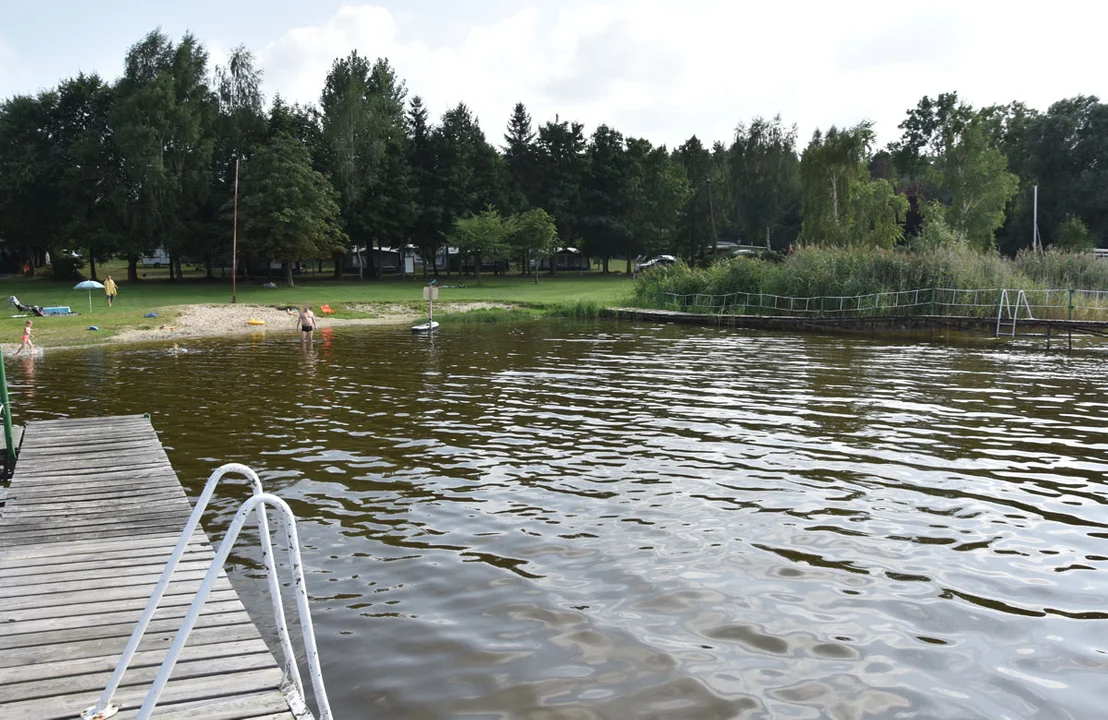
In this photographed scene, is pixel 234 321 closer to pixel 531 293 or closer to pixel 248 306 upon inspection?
pixel 248 306

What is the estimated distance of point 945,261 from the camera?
119ft

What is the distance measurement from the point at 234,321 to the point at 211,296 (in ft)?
42.4

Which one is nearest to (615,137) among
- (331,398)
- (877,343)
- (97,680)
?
(877,343)

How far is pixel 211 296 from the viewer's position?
51.5m

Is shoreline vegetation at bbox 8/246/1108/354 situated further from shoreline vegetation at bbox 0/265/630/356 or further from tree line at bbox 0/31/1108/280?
tree line at bbox 0/31/1108/280

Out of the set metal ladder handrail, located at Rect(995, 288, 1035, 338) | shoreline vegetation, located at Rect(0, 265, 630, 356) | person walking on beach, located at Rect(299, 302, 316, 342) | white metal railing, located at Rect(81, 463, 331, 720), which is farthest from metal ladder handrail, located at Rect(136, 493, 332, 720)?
metal ladder handrail, located at Rect(995, 288, 1035, 338)

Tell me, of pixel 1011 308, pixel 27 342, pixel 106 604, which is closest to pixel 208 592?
pixel 106 604

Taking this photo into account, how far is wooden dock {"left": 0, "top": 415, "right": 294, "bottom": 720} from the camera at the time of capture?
4.89 metres

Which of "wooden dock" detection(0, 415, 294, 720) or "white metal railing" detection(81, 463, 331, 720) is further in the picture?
"wooden dock" detection(0, 415, 294, 720)

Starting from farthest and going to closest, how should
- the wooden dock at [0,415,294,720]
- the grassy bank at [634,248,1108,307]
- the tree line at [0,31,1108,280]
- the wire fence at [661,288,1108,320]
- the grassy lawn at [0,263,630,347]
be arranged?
the tree line at [0,31,1108,280], the grassy bank at [634,248,1108,307], the grassy lawn at [0,263,630,347], the wire fence at [661,288,1108,320], the wooden dock at [0,415,294,720]

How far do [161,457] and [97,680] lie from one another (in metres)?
6.76

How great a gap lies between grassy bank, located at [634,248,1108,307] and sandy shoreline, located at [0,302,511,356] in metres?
17.9

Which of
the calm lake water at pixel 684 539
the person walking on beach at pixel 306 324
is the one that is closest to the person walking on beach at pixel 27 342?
the person walking on beach at pixel 306 324

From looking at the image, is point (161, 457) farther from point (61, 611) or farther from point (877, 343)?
point (877, 343)
